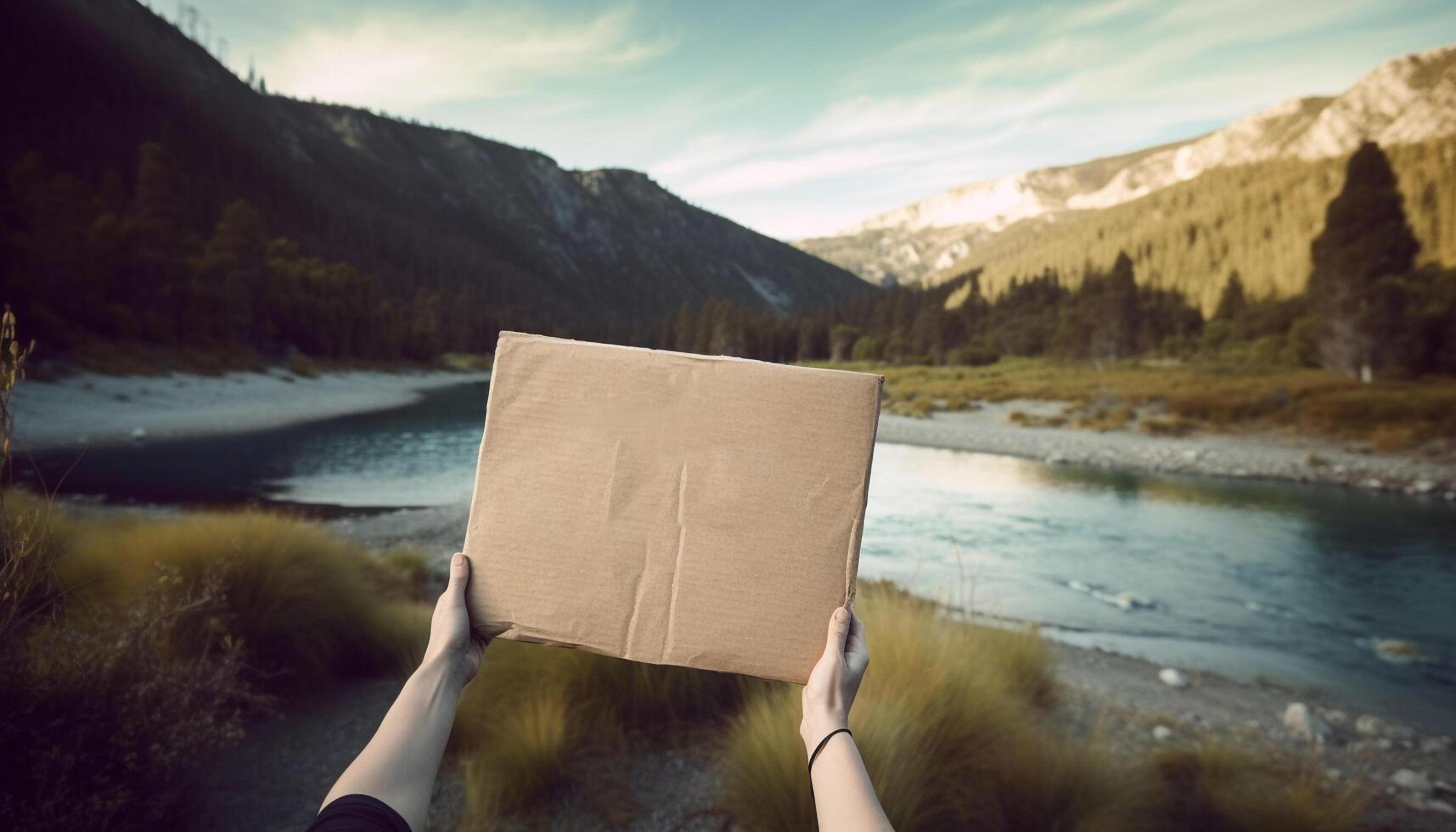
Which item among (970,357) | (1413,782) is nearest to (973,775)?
(1413,782)

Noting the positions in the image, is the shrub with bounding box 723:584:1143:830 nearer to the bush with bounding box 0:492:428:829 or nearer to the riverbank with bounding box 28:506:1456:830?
the riverbank with bounding box 28:506:1456:830

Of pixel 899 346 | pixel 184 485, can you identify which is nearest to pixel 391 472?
pixel 184 485

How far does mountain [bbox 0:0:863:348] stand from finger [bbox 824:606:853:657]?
116ft

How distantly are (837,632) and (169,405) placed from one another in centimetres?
2276

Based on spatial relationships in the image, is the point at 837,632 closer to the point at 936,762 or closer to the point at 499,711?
the point at 936,762

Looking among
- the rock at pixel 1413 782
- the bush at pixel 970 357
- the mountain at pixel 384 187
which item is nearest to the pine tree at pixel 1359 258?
the bush at pixel 970 357

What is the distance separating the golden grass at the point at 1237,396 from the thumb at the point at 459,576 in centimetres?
678

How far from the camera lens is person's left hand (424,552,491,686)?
1071mm

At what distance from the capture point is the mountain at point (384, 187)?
54125 mm

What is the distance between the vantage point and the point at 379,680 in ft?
11.0

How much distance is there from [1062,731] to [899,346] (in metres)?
45.2

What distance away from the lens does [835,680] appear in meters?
1.04

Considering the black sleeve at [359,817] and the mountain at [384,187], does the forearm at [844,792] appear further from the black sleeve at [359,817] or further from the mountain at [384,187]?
the mountain at [384,187]

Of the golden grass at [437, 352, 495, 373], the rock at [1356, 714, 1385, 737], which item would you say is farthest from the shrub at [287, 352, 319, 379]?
the rock at [1356, 714, 1385, 737]
